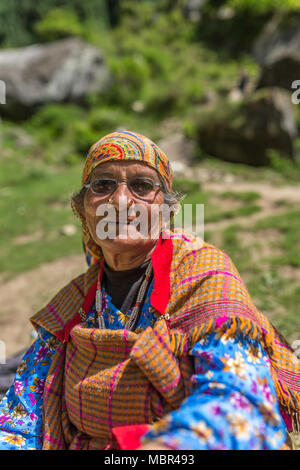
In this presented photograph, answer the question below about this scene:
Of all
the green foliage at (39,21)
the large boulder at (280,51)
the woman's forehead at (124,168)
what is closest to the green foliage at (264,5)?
the large boulder at (280,51)

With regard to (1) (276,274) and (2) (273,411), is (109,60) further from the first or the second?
(2) (273,411)

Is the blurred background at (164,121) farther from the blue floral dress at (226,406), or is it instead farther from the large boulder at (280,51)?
the blue floral dress at (226,406)

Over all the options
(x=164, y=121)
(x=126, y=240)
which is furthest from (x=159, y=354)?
(x=164, y=121)

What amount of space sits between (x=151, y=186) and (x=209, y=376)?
0.80m

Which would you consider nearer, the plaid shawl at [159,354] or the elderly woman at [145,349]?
the elderly woman at [145,349]

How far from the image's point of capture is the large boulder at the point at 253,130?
8.41m

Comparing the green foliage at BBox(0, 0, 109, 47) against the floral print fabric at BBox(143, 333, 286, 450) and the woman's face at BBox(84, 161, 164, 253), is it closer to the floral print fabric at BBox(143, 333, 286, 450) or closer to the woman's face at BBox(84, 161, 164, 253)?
the woman's face at BBox(84, 161, 164, 253)

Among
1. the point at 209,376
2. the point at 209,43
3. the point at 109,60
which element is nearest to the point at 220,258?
the point at 209,376

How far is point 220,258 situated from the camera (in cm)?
170

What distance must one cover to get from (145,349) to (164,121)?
10.9 m

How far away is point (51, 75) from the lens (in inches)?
471

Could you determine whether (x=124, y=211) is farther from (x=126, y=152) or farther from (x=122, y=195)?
(x=126, y=152)

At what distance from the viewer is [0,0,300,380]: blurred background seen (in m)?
5.28

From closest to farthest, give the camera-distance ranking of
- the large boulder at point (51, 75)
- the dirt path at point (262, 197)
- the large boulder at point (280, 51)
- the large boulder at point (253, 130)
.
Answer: the dirt path at point (262, 197) → the large boulder at point (253, 130) → the large boulder at point (280, 51) → the large boulder at point (51, 75)
